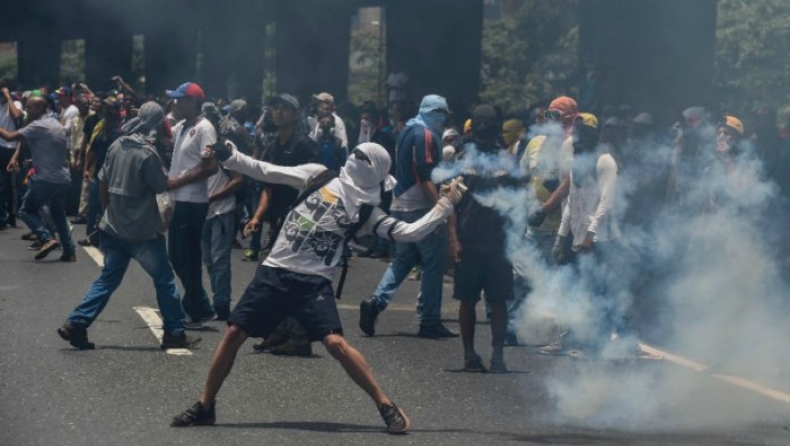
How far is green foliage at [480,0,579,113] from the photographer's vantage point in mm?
62781

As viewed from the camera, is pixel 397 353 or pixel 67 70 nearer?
pixel 397 353

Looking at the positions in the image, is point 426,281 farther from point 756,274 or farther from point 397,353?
point 756,274

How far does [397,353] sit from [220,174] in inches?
72.3

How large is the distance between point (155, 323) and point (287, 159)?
1709 mm

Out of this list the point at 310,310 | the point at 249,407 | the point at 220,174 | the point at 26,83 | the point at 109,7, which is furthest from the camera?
the point at 26,83

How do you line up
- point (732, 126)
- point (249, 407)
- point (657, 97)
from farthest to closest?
point (657, 97) < point (732, 126) < point (249, 407)

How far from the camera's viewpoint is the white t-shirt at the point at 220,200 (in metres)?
10.4


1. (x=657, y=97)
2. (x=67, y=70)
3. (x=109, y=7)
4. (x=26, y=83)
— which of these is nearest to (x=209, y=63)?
(x=109, y=7)

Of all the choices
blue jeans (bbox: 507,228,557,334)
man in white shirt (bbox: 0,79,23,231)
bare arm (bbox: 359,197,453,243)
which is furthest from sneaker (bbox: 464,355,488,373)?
man in white shirt (bbox: 0,79,23,231)

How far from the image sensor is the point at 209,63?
118 ft

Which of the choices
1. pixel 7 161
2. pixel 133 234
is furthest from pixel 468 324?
pixel 7 161

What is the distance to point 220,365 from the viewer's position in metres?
7.09

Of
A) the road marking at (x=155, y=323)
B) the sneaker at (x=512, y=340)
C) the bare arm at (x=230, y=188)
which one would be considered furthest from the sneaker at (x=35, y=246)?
the sneaker at (x=512, y=340)

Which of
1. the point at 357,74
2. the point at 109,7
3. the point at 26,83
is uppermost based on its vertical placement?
the point at 109,7
